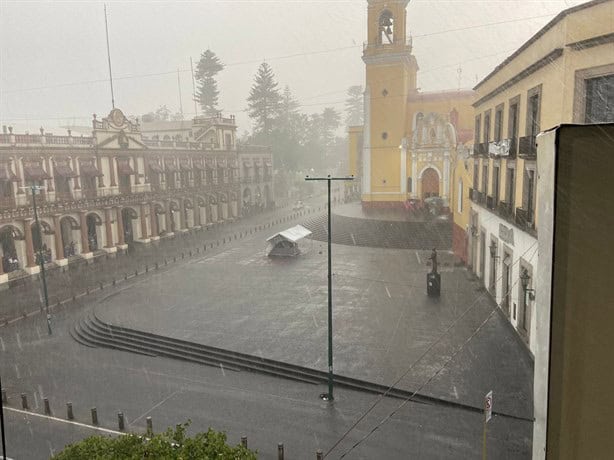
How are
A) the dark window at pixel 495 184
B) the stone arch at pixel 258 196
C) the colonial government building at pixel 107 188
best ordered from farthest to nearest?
the stone arch at pixel 258 196, the colonial government building at pixel 107 188, the dark window at pixel 495 184

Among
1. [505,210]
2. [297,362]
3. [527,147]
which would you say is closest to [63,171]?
[297,362]

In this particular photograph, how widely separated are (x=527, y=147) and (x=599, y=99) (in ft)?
11.0

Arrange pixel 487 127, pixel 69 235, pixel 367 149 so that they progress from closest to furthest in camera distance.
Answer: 1. pixel 487 127
2. pixel 69 235
3. pixel 367 149

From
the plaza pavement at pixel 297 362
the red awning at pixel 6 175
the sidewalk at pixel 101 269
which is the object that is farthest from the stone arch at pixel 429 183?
the red awning at pixel 6 175

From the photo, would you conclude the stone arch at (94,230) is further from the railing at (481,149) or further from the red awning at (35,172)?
the railing at (481,149)

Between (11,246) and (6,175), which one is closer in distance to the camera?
(6,175)

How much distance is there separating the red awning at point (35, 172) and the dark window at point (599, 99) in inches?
1175

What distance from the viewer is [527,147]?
1474 cm

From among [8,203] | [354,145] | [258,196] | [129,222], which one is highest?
[354,145]

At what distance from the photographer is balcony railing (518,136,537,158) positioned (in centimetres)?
1415

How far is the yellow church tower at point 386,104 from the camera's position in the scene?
40.7m

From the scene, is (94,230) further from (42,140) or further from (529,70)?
(529,70)

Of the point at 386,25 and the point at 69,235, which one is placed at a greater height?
the point at 386,25

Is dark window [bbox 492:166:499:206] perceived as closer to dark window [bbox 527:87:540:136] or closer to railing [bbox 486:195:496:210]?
railing [bbox 486:195:496:210]
